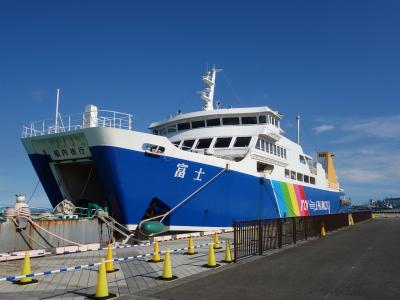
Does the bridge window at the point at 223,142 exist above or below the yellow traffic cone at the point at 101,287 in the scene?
above

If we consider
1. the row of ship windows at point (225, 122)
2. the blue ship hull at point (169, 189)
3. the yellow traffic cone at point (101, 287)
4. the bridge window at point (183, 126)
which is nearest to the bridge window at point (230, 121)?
the row of ship windows at point (225, 122)

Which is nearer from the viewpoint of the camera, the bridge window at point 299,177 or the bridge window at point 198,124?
the bridge window at point 198,124

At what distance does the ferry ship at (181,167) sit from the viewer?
1595 cm

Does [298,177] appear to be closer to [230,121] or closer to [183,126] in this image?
[230,121]

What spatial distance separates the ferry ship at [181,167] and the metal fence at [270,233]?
341 centimetres

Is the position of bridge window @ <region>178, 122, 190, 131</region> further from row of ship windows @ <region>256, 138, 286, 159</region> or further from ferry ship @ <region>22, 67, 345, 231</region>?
row of ship windows @ <region>256, 138, 286, 159</region>

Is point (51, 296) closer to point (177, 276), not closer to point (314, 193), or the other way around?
point (177, 276)

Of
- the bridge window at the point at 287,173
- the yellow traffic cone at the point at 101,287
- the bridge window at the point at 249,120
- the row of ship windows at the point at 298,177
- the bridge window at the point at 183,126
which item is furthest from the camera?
the row of ship windows at the point at 298,177

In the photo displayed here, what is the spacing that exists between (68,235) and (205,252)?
16.6 ft

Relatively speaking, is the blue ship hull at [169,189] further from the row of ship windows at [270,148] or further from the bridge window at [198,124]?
the bridge window at [198,124]

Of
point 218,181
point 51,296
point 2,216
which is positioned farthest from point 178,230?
point 51,296

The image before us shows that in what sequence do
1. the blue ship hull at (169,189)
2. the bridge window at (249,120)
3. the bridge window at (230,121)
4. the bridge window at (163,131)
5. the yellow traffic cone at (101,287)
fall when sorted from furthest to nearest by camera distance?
the bridge window at (163,131) → the bridge window at (249,120) → the bridge window at (230,121) → the blue ship hull at (169,189) → the yellow traffic cone at (101,287)

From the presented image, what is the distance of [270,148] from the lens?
82.4 ft

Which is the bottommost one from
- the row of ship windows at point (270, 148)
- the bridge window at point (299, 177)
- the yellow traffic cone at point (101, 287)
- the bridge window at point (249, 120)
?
the yellow traffic cone at point (101, 287)
